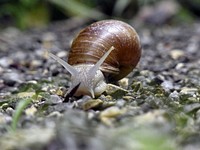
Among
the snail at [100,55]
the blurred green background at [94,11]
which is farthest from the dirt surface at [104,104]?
the blurred green background at [94,11]

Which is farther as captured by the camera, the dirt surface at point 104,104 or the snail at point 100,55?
the snail at point 100,55

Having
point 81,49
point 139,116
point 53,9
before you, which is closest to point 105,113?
point 139,116

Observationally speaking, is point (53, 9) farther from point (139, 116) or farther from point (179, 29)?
point (139, 116)

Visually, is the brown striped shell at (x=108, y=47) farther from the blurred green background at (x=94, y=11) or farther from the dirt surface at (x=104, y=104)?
the blurred green background at (x=94, y=11)

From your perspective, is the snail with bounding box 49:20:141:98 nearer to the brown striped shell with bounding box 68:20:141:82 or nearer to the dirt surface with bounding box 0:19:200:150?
the brown striped shell with bounding box 68:20:141:82

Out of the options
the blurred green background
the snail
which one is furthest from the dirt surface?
the blurred green background

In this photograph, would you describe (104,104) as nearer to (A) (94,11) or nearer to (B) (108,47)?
(B) (108,47)
